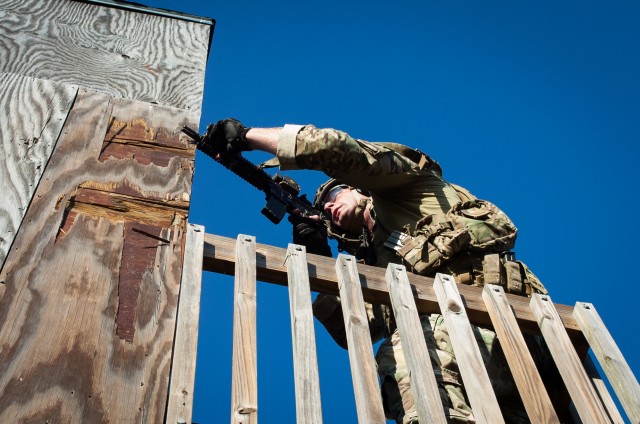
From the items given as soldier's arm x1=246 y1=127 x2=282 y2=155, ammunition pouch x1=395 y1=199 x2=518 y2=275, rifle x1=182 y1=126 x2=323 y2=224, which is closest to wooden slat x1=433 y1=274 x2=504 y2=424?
ammunition pouch x1=395 y1=199 x2=518 y2=275

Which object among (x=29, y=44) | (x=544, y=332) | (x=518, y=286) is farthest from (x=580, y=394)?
(x=29, y=44)

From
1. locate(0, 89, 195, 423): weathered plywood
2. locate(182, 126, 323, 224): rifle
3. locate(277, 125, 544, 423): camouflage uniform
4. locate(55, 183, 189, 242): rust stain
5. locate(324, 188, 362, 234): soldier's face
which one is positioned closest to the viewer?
locate(0, 89, 195, 423): weathered plywood

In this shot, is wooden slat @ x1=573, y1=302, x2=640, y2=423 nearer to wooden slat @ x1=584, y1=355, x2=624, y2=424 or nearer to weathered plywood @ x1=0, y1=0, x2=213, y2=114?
wooden slat @ x1=584, y1=355, x2=624, y2=424

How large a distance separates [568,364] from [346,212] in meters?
2.51

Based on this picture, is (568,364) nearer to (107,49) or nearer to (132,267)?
(132,267)

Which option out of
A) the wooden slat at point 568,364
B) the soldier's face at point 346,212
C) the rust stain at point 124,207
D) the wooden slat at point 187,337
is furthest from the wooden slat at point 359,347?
the soldier's face at point 346,212

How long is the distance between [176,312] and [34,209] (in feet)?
1.98

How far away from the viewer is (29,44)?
3.31 meters

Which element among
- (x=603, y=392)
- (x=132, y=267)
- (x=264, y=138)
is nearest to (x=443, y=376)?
(x=603, y=392)

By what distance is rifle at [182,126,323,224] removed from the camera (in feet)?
20.0

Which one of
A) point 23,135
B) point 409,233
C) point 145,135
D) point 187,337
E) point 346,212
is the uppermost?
point 346,212

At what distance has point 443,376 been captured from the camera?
2971mm

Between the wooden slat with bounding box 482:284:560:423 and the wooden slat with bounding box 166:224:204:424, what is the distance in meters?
1.14

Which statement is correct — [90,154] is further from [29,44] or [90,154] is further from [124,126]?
[29,44]
